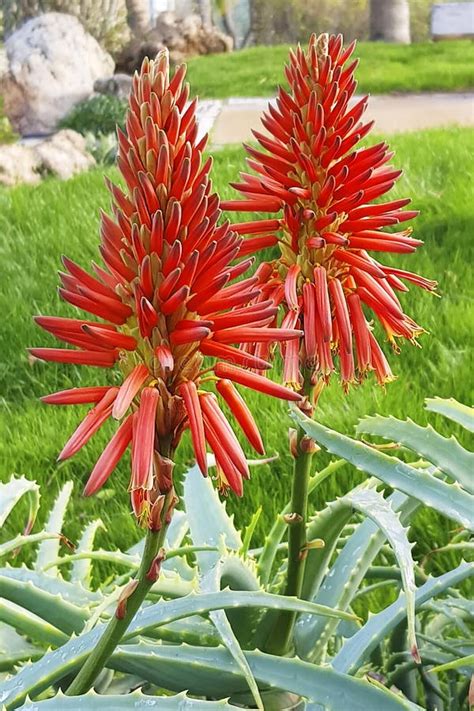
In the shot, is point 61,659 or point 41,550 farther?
point 41,550

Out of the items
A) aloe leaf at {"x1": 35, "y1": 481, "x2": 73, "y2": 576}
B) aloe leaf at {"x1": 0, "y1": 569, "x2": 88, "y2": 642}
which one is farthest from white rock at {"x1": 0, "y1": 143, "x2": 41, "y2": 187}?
aloe leaf at {"x1": 0, "y1": 569, "x2": 88, "y2": 642}

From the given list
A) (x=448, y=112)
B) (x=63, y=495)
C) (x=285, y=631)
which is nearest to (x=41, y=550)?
(x=63, y=495)

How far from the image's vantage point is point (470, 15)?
28.7 ft

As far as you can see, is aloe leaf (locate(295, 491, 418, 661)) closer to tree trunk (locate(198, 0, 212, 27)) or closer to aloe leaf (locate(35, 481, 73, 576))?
aloe leaf (locate(35, 481, 73, 576))

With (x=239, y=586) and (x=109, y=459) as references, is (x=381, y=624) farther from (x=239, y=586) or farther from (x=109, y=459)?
(x=109, y=459)

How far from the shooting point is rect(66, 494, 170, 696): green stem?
56 centimetres

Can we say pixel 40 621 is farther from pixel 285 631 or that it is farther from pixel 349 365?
pixel 349 365

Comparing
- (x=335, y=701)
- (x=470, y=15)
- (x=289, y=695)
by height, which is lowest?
(x=289, y=695)

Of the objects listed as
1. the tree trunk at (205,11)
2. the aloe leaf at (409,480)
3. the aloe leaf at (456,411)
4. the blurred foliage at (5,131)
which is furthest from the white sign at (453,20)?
the aloe leaf at (409,480)

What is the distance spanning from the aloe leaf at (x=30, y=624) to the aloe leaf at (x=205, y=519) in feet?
0.62

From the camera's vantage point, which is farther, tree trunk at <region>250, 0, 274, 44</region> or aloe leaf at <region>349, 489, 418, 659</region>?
tree trunk at <region>250, 0, 274, 44</region>

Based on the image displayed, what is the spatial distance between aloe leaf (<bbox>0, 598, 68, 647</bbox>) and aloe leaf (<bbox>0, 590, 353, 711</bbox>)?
10cm

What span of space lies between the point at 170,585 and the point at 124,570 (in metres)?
0.70

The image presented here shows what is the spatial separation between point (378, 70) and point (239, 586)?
26.2ft
